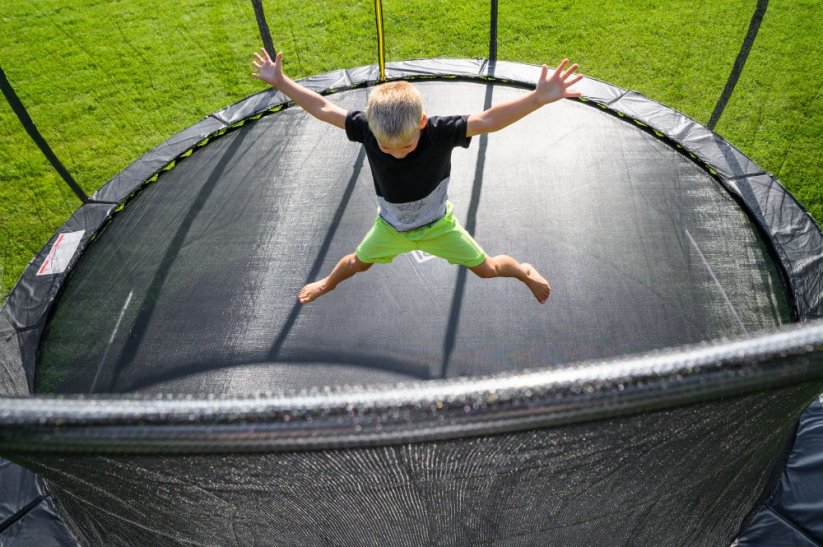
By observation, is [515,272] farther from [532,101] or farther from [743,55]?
[743,55]

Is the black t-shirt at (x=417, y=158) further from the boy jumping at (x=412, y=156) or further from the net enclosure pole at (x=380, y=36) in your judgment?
the net enclosure pole at (x=380, y=36)

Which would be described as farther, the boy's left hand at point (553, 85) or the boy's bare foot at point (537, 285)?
the boy's bare foot at point (537, 285)

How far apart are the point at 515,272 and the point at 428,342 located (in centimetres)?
40

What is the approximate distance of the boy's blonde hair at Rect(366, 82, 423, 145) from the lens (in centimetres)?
141

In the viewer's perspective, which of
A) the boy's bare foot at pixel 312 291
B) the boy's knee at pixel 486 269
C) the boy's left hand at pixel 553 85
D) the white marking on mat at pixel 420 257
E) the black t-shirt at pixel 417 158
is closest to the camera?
the boy's left hand at pixel 553 85

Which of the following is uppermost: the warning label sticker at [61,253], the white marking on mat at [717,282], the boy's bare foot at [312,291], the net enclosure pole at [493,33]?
the net enclosure pole at [493,33]

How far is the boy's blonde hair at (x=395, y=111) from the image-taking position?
1.41 metres

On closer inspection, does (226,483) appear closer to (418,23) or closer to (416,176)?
(416,176)

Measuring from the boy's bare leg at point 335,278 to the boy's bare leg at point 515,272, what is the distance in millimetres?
416

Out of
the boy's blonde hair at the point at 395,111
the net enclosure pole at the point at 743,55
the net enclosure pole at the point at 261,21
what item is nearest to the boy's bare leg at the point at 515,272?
the boy's blonde hair at the point at 395,111

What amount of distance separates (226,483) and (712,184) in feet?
7.93

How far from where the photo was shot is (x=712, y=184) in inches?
99.5

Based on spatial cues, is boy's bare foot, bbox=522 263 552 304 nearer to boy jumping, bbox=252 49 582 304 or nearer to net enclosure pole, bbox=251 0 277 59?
boy jumping, bbox=252 49 582 304

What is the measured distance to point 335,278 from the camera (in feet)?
6.97
